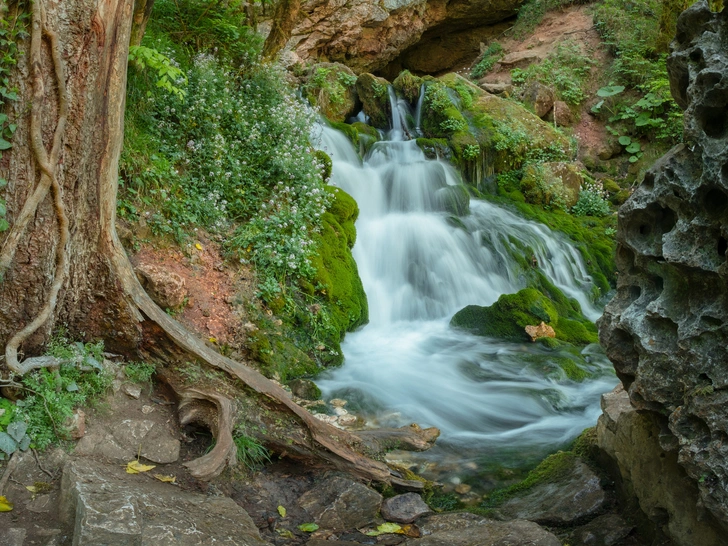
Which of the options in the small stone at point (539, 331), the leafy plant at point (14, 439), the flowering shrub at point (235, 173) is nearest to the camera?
the leafy plant at point (14, 439)

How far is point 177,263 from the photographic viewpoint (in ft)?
21.4

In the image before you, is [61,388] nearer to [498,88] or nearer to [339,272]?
[339,272]

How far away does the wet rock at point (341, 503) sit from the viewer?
13.5 ft

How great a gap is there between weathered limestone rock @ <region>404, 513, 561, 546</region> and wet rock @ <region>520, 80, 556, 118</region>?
13.0m

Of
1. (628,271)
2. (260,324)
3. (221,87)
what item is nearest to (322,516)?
(628,271)

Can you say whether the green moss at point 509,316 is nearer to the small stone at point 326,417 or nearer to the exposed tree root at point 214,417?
the small stone at point 326,417

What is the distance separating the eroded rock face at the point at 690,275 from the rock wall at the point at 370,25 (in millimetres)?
10913

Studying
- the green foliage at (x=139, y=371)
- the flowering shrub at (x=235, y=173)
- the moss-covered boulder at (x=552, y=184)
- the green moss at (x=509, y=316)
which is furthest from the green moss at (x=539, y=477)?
the moss-covered boulder at (x=552, y=184)

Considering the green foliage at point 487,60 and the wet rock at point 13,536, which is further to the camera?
the green foliage at point 487,60

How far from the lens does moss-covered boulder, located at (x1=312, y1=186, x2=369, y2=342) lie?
7.73 m

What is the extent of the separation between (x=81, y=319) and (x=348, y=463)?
6.77 ft

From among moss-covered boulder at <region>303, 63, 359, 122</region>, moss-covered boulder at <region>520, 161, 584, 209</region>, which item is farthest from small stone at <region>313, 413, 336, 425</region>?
moss-covered boulder at <region>520, 161, 584, 209</region>

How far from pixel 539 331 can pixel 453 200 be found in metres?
3.66

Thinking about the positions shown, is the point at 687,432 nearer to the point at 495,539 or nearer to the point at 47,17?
the point at 495,539
